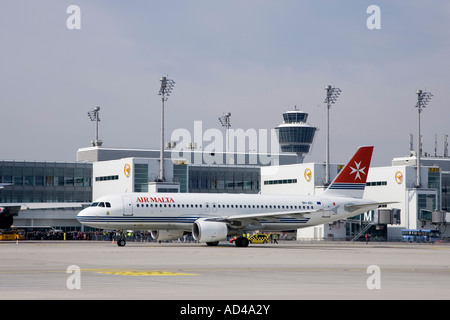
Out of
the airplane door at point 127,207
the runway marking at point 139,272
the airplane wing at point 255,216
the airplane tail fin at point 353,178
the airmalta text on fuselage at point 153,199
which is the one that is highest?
the airplane tail fin at point 353,178

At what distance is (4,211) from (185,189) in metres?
44.0

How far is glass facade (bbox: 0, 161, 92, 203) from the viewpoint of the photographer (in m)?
122

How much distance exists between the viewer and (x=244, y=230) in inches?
2788

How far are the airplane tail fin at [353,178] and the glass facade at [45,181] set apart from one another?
59.9 m

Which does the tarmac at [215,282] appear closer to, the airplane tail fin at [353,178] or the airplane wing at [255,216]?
the airplane wing at [255,216]

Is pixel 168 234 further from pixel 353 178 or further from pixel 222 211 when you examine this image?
pixel 353 178

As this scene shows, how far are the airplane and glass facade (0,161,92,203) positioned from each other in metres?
56.1

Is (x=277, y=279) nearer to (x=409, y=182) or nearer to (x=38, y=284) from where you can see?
(x=38, y=284)

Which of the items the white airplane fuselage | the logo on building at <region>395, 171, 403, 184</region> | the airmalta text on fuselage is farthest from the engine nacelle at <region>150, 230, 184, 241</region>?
the logo on building at <region>395, 171, 403, 184</region>

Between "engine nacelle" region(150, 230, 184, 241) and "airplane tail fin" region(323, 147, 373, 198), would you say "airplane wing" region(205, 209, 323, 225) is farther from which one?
"airplane tail fin" region(323, 147, 373, 198)

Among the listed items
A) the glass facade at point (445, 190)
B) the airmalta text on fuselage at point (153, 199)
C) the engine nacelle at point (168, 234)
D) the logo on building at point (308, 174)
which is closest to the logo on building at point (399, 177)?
the logo on building at point (308, 174)

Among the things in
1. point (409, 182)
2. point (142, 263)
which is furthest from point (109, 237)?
point (142, 263)

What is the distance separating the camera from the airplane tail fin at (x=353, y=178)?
77250 millimetres

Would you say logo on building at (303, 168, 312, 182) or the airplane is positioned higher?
logo on building at (303, 168, 312, 182)
